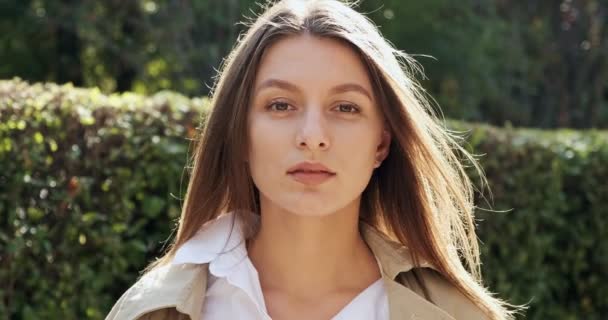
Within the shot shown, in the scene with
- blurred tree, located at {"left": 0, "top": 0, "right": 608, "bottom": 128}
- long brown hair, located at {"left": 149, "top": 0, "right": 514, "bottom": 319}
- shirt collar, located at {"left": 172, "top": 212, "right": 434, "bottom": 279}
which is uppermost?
long brown hair, located at {"left": 149, "top": 0, "right": 514, "bottom": 319}

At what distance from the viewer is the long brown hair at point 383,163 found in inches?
108

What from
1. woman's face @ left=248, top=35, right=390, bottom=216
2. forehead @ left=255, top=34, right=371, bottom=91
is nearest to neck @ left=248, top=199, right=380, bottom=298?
woman's face @ left=248, top=35, right=390, bottom=216

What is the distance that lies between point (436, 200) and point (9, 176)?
5.49 feet

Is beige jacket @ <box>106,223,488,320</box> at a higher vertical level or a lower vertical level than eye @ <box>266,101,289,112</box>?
lower

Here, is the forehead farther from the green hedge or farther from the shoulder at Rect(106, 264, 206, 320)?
the green hedge

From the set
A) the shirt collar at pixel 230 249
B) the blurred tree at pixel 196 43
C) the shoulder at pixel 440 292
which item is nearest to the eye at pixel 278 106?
the shirt collar at pixel 230 249

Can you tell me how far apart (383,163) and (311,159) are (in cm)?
43

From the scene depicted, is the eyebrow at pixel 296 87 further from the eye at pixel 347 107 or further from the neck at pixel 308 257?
the neck at pixel 308 257

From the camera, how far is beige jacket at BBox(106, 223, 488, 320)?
8.68 feet

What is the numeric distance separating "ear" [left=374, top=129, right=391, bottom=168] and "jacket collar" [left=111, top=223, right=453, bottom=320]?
9.8 inches

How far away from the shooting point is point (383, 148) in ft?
9.45

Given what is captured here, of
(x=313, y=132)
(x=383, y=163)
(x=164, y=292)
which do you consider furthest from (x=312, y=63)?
(x=164, y=292)

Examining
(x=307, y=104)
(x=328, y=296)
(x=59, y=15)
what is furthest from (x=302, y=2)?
(x=59, y=15)

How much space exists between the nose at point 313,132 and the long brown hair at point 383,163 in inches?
8.4
